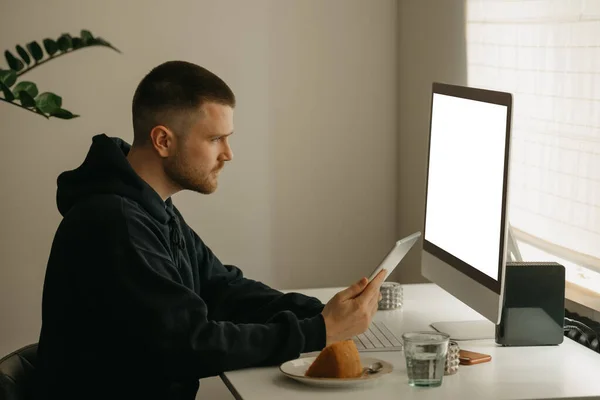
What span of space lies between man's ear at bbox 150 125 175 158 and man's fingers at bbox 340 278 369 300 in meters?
0.44

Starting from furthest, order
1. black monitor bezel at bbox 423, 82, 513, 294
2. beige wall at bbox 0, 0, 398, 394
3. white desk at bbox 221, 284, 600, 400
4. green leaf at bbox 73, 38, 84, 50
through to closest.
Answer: beige wall at bbox 0, 0, 398, 394 → green leaf at bbox 73, 38, 84, 50 → black monitor bezel at bbox 423, 82, 513, 294 → white desk at bbox 221, 284, 600, 400

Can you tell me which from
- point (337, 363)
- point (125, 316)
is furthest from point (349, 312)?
point (125, 316)

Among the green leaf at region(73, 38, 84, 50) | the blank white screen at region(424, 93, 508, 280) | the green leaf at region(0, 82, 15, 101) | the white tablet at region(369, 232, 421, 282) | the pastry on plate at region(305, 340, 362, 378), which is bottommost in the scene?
the pastry on plate at region(305, 340, 362, 378)

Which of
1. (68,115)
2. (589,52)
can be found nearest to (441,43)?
(589,52)

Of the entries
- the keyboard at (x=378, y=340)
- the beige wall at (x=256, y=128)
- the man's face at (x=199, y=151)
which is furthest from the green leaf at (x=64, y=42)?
the keyboard at (x=378, y=340)

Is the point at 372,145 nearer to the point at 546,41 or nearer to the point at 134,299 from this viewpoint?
the point at 546,41

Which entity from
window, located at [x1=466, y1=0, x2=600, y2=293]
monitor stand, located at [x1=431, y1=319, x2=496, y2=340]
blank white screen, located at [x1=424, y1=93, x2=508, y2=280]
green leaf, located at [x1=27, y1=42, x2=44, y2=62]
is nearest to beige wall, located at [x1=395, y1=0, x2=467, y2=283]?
window, located at [x1=466, y1=0, x2=600, y2=293]

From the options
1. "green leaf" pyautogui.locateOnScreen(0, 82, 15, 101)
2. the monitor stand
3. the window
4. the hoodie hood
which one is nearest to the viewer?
the hoodie hood

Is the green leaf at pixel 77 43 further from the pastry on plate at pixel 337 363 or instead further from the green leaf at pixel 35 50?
the pastry on plate at pixel 337 363

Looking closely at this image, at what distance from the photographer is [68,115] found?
2.42m

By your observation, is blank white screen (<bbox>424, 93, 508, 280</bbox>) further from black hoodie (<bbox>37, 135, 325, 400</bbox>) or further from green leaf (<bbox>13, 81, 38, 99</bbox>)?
green leaf (<bbox>13, 81, 38, 99</bbox>)

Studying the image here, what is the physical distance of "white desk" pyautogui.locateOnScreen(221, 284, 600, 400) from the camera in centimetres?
150

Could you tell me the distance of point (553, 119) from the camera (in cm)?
236

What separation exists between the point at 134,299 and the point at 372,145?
2.11 metres
